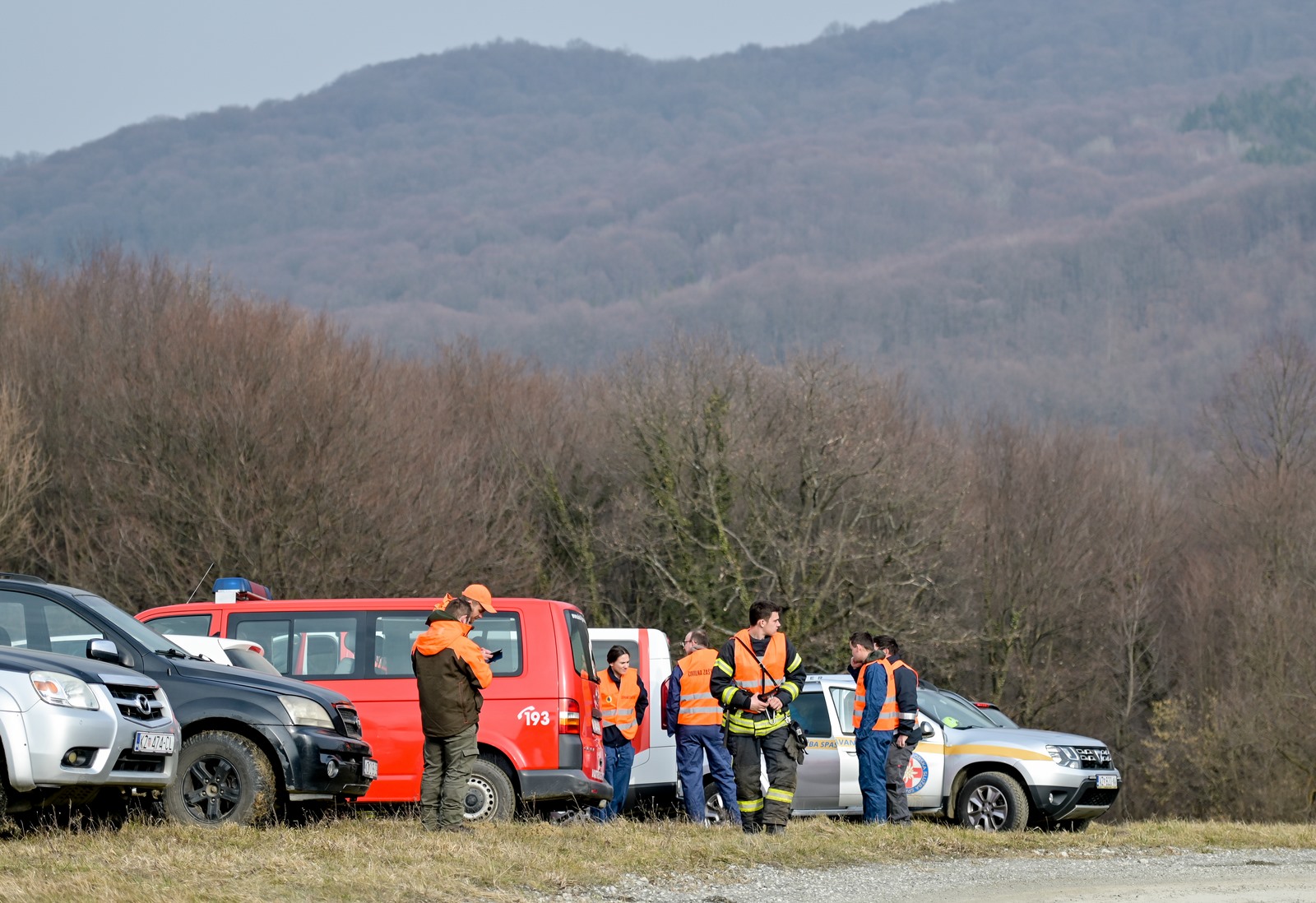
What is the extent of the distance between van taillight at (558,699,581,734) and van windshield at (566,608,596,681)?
0.34 metres

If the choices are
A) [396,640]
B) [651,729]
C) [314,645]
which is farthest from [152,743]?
[651,729]

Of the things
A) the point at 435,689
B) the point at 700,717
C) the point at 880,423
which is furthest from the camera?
the point at 880,423

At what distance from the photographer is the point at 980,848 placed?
13016 millimetres

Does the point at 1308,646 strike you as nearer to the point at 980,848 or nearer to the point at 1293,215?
the point at 980,848

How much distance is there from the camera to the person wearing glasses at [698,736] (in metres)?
14.1

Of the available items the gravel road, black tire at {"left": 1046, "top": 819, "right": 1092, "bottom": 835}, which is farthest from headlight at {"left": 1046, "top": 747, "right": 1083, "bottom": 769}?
the gravel road

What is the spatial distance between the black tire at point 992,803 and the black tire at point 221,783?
8.26 metres

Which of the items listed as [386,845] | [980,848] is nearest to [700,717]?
[980,848]

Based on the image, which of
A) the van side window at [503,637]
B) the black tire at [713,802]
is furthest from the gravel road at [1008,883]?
the black tire at [713,802]

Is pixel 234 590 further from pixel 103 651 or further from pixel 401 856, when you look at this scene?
pixel 401 856

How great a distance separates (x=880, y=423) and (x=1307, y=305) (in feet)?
340

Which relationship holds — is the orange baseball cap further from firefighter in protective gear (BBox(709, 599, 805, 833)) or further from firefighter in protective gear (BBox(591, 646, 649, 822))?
firefighter in protective gear (BBox(591, 646, 649, 822))

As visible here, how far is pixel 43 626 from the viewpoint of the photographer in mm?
11141

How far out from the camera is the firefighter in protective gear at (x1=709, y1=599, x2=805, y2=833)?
12977mm
